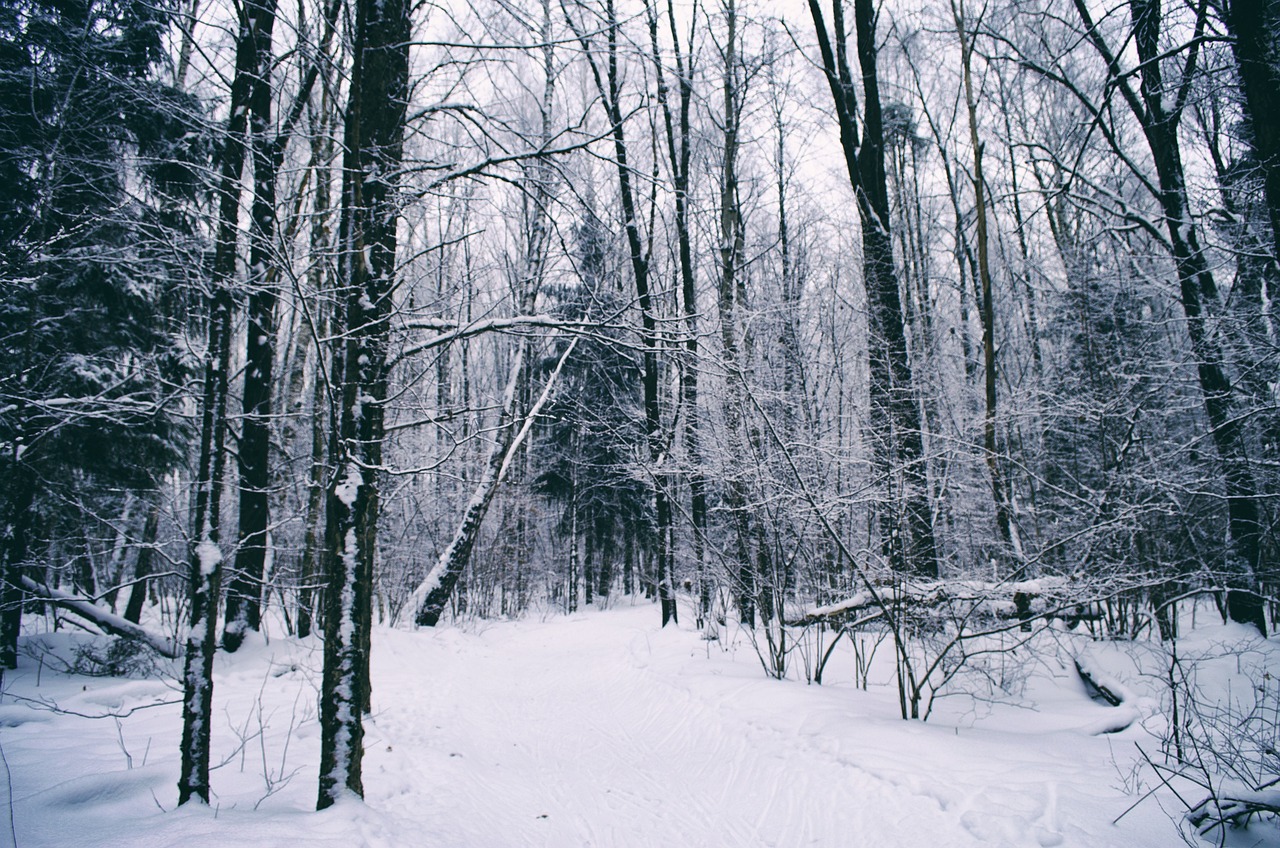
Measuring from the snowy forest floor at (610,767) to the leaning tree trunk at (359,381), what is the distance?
0.45 meters

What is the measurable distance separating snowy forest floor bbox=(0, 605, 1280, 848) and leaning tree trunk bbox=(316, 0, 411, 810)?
17.7 inches

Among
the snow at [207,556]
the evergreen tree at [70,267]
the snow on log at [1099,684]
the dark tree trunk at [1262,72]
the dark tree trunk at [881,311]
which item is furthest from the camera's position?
the evergreen tree at [70,267]

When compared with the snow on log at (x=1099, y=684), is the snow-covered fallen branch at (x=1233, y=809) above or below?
above

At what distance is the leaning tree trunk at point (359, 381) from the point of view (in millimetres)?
2961

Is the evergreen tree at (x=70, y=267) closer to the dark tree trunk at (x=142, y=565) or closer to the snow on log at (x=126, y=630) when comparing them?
the snow on log at (x=126, y=630)

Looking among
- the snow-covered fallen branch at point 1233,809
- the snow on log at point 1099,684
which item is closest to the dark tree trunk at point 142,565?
the snow-covered fallen branch at point 1233,809

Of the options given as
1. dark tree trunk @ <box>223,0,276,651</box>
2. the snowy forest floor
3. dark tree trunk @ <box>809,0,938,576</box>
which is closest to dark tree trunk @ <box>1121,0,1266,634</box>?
the snowy forest floor

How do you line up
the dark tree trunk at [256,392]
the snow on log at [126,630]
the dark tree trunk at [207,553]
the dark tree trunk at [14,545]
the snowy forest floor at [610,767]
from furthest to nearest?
the snow on log at [126,630] → the dark tree trunk at [14,545] → the dark tree trunk at [256,392] → the dark tree trunk at [207,553] → the snowy forest floor at [610,767]

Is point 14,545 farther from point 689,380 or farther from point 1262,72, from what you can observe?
point 1262,72

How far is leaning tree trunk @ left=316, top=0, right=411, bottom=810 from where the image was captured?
2.96 metres

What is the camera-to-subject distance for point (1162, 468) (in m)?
6.95

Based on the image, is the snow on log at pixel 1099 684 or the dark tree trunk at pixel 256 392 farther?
the snow on log at pixel 1099 684

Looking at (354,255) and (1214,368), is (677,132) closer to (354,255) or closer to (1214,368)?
(1214,368)

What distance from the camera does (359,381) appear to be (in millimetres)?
3119
